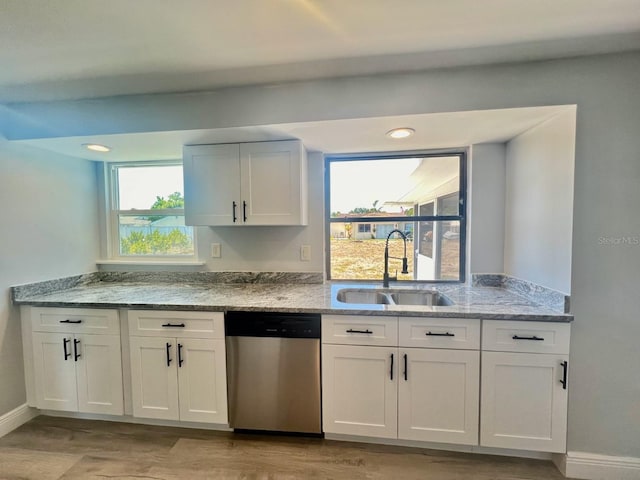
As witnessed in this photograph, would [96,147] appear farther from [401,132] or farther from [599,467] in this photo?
[599,467]

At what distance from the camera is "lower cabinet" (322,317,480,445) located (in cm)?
163

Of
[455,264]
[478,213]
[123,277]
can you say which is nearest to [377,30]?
[478,213]

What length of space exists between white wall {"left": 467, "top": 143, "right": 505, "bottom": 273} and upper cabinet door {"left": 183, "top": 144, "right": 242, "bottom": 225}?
1849 mm

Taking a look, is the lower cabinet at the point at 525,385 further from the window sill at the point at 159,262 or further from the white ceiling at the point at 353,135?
the window sill at the point at 159,262

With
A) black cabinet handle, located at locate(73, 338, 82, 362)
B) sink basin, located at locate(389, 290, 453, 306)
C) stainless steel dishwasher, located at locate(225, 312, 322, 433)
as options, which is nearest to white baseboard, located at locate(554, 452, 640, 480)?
sink basin, located at locate(389, 290, 453, 306)

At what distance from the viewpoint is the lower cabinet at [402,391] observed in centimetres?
163

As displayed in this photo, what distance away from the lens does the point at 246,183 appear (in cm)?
210

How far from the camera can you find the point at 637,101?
146 cm

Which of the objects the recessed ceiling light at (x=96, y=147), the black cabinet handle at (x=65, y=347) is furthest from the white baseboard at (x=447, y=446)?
the recessed ceiling light at (x=96, y=147)

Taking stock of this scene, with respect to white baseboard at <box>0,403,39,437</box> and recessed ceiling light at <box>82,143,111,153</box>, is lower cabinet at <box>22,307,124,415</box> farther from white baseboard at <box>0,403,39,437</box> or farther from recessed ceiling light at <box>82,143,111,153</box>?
recessed ceiling light at <box>82,143,111,153</box>

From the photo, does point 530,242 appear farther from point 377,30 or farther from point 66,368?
point 66,368

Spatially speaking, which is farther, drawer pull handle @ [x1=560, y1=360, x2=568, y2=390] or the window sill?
the window sill

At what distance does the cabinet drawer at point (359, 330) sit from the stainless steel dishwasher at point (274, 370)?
8 centimetres

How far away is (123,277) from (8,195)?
3.26ft
